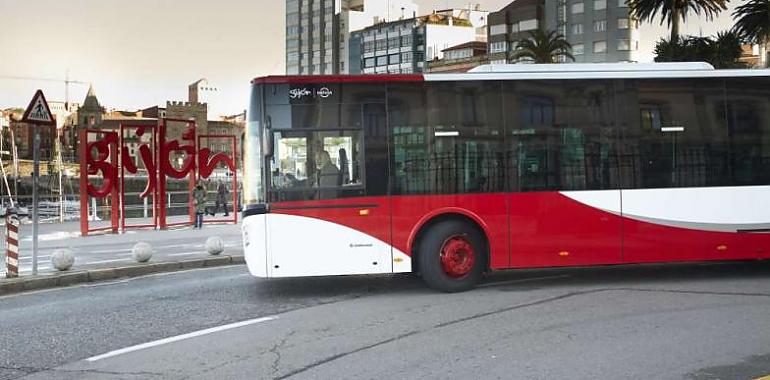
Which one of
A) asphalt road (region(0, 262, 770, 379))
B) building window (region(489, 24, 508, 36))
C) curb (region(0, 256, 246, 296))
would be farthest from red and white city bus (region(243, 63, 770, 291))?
building window (region(489, 24, 508, 36))

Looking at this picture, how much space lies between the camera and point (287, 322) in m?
8.63

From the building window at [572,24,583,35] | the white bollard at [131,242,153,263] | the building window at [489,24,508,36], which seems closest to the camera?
the white bollard at [131,242,153,263]

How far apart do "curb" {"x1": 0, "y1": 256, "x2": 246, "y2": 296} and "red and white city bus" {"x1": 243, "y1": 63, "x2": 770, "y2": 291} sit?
4129mm

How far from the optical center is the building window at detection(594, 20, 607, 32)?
90750 millimetres

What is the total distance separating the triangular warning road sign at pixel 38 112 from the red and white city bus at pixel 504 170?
180 inches

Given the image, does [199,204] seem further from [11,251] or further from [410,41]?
[410,41]

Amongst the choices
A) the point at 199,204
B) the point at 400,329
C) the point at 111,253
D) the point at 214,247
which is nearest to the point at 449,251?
the point at 400,329

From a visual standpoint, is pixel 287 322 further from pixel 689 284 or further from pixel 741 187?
pixel 741 187

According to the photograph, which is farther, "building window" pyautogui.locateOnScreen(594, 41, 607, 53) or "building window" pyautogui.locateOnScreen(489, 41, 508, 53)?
"building window" pyautogui.locateOnScreen(489, 41, 508, 53)

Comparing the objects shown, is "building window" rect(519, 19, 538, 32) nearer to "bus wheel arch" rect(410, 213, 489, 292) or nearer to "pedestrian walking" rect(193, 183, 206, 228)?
"pedestrian walking" rect(193, 183, 206, 228)

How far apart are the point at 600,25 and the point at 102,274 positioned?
86442mm

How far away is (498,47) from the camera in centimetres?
10144

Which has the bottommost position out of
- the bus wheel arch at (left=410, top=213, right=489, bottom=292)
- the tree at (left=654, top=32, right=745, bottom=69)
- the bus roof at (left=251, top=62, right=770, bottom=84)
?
the bus wheel arch at (left=410, top=213, right=489, bottom=292)

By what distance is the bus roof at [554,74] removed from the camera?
33.6ft
